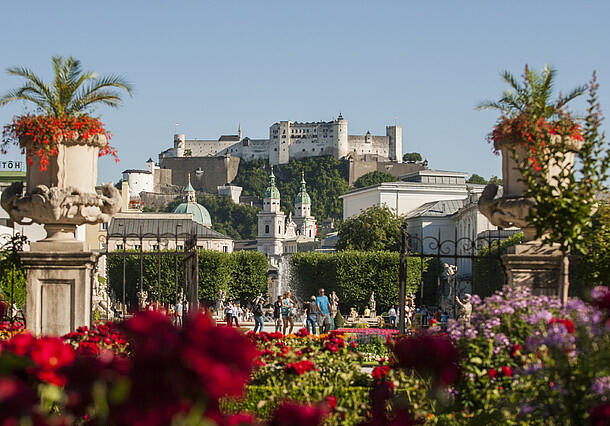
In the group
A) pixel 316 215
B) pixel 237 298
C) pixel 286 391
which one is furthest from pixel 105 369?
pixel 316 215

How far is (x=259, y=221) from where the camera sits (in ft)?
497

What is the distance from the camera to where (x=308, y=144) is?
180 m

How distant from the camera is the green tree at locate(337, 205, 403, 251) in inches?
2963

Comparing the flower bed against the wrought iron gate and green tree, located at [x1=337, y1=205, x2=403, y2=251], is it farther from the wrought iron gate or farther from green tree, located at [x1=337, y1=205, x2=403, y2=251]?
green tree, located at [x1=337, y1=205, x2=403, y2=251]

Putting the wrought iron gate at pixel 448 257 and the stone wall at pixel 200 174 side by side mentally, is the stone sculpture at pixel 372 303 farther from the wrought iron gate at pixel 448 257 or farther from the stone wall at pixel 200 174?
the stone wall at pixel 200 174

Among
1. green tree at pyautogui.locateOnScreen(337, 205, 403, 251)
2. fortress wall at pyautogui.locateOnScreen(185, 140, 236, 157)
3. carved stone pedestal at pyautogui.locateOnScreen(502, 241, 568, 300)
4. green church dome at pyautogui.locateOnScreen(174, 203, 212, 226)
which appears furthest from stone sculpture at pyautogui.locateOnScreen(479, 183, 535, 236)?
fortress wall at pyautogui.locateOnScreen(185, 140, 236, 157)

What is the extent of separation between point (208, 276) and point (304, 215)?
338 feet

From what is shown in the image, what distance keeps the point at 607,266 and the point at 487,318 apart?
3.43m

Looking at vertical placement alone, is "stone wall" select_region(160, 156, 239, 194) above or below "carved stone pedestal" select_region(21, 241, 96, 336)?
above

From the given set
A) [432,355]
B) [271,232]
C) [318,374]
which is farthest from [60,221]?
[271,232]

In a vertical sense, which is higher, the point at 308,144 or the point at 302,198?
the point at 308,144

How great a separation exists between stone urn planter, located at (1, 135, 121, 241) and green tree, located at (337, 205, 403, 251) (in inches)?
2527

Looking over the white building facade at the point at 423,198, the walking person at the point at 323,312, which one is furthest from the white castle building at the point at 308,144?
the walking person at the point at 323,312

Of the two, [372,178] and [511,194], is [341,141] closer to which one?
[372,178]
